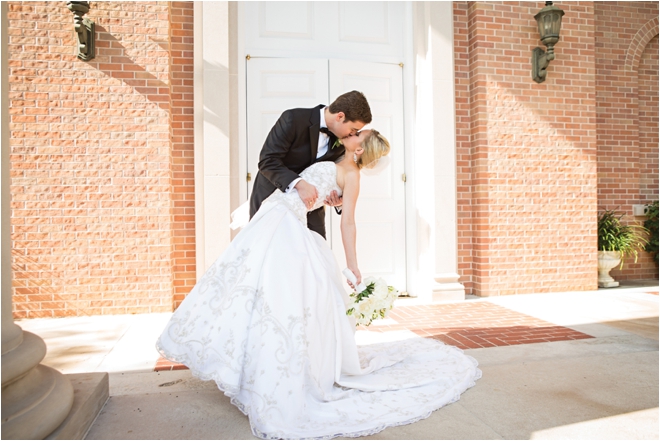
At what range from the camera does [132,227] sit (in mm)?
5082

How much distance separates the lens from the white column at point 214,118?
5.23 metres

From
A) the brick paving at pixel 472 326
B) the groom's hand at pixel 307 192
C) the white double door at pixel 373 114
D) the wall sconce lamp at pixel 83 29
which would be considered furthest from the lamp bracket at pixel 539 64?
the wall sconce lamp at pixel 83 29

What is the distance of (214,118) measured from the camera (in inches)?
206

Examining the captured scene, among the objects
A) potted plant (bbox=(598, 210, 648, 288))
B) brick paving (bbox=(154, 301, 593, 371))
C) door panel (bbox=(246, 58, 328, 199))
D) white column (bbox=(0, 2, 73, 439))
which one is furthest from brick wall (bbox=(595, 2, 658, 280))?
white column (bbox=(0, 2, 73, 439))

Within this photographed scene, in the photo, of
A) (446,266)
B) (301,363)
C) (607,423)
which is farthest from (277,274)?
(446,266)

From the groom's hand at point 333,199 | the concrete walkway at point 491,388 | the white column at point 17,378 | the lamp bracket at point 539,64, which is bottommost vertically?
the concrete walkway at point 491,388

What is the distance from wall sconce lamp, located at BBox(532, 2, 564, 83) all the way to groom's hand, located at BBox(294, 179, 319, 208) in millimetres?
4402

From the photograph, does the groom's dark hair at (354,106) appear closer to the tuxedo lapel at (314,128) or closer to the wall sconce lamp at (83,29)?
the tuxedo lapel at (314,128)

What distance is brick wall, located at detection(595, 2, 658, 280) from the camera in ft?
22.7

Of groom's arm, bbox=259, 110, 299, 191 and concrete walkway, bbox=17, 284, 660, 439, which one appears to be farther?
groom's arm, bbox=259, 110, 299, 191

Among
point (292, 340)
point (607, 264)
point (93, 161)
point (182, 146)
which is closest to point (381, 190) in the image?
point (182, 146)

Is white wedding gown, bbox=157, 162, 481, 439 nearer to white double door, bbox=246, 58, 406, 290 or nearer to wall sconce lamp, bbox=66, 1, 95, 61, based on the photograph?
white double door, bbox=246, 58, 406, 290

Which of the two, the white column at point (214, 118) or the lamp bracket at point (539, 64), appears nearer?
the white column at point (214, 118)

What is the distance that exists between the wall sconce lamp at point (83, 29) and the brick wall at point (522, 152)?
14.0 feet
